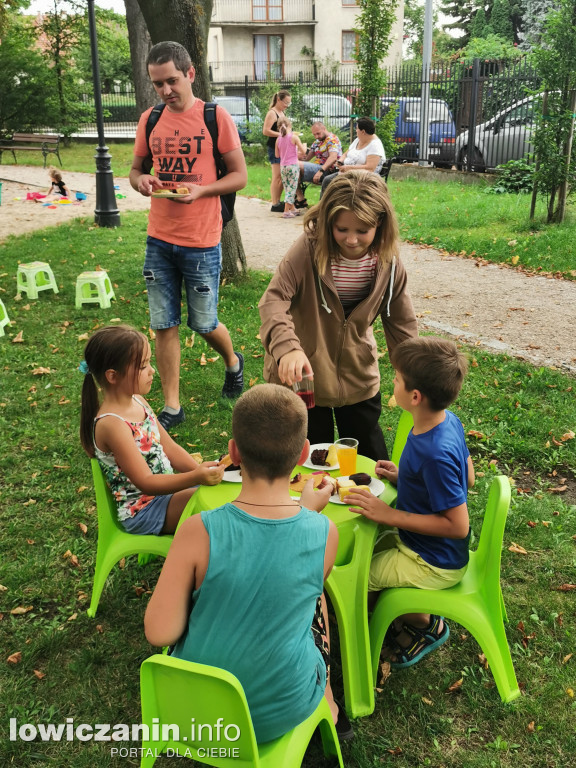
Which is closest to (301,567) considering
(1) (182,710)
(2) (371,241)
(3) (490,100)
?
(1) (182,710)

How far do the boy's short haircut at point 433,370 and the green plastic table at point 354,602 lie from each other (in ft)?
1.79

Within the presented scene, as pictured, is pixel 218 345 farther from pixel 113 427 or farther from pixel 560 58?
pixel 560 58

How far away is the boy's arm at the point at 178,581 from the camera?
77.1 inches

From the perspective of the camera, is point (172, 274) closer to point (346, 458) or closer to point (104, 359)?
point (104, 359)

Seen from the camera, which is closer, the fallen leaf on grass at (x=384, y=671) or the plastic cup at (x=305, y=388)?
the fallen leaf on grass at (x=384, y=671)

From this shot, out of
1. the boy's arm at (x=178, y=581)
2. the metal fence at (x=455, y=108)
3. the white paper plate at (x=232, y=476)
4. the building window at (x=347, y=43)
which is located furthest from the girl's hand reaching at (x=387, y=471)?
the building window at (x=347, y=43)

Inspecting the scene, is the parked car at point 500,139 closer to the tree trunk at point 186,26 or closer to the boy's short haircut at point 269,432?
the tree trunk at point 186,26

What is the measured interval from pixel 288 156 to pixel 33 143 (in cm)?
1626

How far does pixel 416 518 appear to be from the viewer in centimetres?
264

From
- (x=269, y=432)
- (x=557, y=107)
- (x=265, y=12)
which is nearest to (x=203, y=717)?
(x=269, y=432)

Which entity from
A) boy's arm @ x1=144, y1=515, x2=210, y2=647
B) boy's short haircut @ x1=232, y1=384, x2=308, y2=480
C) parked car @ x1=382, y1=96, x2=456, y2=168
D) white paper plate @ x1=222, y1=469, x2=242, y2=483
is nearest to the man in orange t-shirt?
white paper plate @ x1=222, y1=469, x2=242, y2=483

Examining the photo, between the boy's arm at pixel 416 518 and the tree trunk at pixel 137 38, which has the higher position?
the tree trunk at pixel 137 38

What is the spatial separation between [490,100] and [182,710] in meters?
18.3

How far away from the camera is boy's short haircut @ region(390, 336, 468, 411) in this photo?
8.55 ft
